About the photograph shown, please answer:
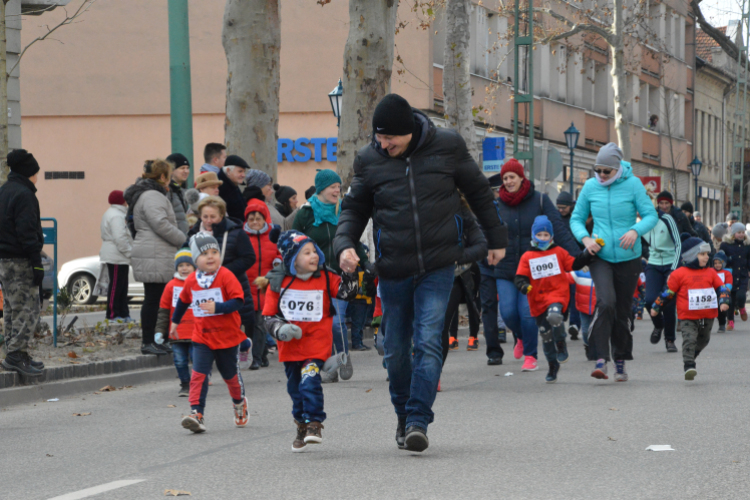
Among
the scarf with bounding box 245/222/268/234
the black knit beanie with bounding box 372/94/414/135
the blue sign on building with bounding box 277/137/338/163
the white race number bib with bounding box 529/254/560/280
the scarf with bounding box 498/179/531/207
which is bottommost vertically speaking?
the white race number bib with bounding box 529/254/560/280

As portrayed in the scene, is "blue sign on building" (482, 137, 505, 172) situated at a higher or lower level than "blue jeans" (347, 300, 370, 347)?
higher

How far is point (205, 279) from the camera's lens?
876cm

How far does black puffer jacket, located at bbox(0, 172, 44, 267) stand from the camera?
1075cm

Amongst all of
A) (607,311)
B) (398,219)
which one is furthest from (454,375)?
(398,219)

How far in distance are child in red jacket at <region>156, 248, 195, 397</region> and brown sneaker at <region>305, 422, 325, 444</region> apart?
2.59 metres

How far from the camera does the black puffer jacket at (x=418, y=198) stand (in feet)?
22.9

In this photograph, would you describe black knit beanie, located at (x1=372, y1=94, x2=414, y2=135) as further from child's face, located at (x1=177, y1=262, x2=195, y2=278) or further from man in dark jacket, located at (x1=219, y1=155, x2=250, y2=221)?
man in dark jacket, located at (x1=219, y1=155, x2=250, y2=221)

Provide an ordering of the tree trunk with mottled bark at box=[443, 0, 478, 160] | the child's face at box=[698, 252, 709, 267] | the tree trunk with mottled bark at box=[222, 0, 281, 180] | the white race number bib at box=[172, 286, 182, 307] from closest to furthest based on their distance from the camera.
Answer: the white race number bib at box=[172, 286, 182, 307] < the child's face at box=[698, 252, 709, 267] < the tree trunk with mottled bark at box=[222, 0, 281, 180] < the tree trunk with mottled bark at box=[443, 0, 478, 160]

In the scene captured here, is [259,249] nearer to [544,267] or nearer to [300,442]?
[544,267]

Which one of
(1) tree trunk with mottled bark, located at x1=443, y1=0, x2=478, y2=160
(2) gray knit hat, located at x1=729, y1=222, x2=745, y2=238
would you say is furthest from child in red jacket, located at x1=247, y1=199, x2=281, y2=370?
(1) tree trunk with mottled bark, located at x1=443, y1=0, x2=478, y2=160

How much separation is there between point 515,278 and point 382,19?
25.3 ft

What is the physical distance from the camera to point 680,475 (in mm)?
6266

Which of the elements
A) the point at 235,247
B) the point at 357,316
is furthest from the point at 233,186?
the point at 235,247

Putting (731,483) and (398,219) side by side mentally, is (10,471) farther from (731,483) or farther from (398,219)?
(731,483)
